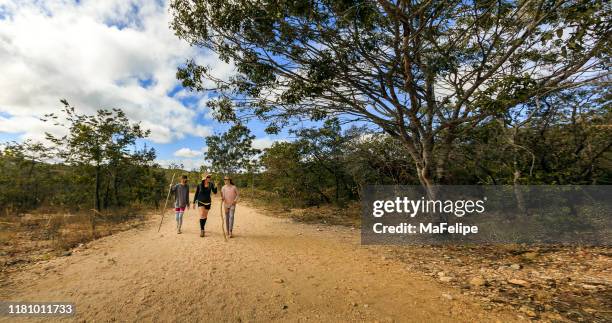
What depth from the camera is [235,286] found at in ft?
13.1

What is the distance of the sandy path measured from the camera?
3238 mm

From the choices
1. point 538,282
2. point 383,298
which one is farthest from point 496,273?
point 383,298

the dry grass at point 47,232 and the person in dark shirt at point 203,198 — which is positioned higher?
the person in dark shirt at point 203,198

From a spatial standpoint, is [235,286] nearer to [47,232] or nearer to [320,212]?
[47,232]

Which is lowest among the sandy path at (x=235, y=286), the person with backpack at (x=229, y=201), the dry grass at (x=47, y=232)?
the sandy path at (x=235, y=286)

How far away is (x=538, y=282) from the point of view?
4.19 meters

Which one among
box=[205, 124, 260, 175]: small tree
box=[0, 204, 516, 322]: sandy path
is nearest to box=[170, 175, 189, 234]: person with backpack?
box=[0, 204, 516, 322]: sandy path

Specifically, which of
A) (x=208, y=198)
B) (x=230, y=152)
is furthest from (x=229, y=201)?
(x=230, y=152)

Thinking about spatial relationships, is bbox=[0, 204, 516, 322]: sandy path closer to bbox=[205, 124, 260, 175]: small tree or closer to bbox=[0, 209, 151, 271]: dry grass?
bbox=[0, 209, 151, 271]: dry grass

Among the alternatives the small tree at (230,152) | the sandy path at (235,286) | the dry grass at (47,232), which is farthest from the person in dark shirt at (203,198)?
the small tree at (230,152)

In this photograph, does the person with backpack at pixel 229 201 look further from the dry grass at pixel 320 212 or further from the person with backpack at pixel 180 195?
the dry grass at pixel 320 212

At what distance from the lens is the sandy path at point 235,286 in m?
3.24

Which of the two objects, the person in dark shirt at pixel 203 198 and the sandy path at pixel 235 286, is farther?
the person in dark shirt at pixel 203 198

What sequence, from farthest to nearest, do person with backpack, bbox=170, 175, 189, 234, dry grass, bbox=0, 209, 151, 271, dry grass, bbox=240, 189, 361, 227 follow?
dry grass, bbox=240, 189, 361, 227 < person with backpack, bbox=170, 175, 189, 234 < dry grass, bbox=0, 209, 151, 271
